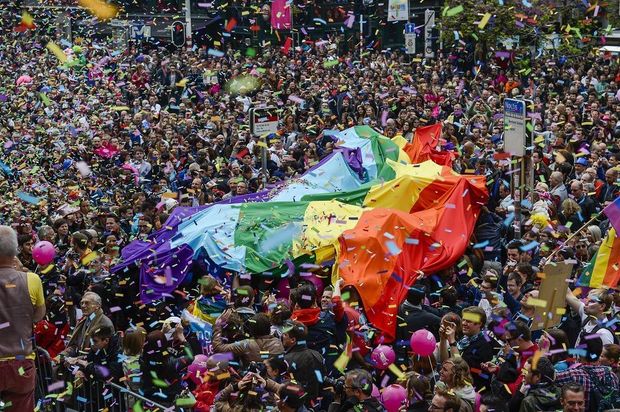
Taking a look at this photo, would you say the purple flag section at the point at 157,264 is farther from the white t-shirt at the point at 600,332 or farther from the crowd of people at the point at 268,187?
the white t-shirt at the point at 600,332

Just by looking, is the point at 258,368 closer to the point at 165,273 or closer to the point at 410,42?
the point at 165,273

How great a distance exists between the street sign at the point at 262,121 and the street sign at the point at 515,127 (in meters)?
4.08

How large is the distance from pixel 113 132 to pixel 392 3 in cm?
1448

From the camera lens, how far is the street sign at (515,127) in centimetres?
1396

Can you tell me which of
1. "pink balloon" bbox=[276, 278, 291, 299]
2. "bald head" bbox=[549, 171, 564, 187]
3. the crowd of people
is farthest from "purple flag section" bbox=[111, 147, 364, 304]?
"bald head" bbox=[549, 171, 564, 187]

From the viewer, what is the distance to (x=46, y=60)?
29.4 m

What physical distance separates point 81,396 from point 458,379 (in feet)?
9.46

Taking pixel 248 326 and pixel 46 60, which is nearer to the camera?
pixel 248 326

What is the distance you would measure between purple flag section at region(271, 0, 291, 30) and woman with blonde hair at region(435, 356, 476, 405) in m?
25.8

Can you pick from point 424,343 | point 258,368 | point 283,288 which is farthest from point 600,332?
point 283,288

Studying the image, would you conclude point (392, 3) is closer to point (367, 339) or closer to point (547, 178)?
point (547, 178)

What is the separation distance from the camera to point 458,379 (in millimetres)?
7711

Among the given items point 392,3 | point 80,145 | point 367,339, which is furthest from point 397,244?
point 392,3

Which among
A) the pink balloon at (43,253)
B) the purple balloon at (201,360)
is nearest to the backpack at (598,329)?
the purple balloon at (201,360)
